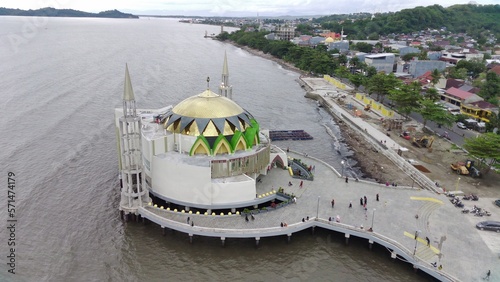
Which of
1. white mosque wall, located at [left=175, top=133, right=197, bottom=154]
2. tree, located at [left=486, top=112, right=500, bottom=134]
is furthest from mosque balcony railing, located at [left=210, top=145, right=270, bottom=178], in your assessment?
tree, located at [left=486, top=112, right=500, bottom=134]

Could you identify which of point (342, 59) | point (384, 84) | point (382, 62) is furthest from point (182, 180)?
point (342, 59)

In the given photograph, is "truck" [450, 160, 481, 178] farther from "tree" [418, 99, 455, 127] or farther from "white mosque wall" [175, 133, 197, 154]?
"white mosque wall" [175, 133, 197, 154]

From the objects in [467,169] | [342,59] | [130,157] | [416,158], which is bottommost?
[416,158]

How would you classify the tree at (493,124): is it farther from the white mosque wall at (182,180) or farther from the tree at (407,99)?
the white mosque wall at (182,180)

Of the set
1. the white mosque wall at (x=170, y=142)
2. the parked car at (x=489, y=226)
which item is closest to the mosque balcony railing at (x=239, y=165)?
the white mosque wall at (x=170, y=142)

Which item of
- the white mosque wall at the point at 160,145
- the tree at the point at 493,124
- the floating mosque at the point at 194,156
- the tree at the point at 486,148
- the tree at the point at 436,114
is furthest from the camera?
the tree at the point at 436,114

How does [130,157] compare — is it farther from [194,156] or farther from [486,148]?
[486,148]

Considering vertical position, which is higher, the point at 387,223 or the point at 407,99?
the point at 407,99

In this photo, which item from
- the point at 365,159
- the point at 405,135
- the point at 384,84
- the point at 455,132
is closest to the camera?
the point at 365,159
